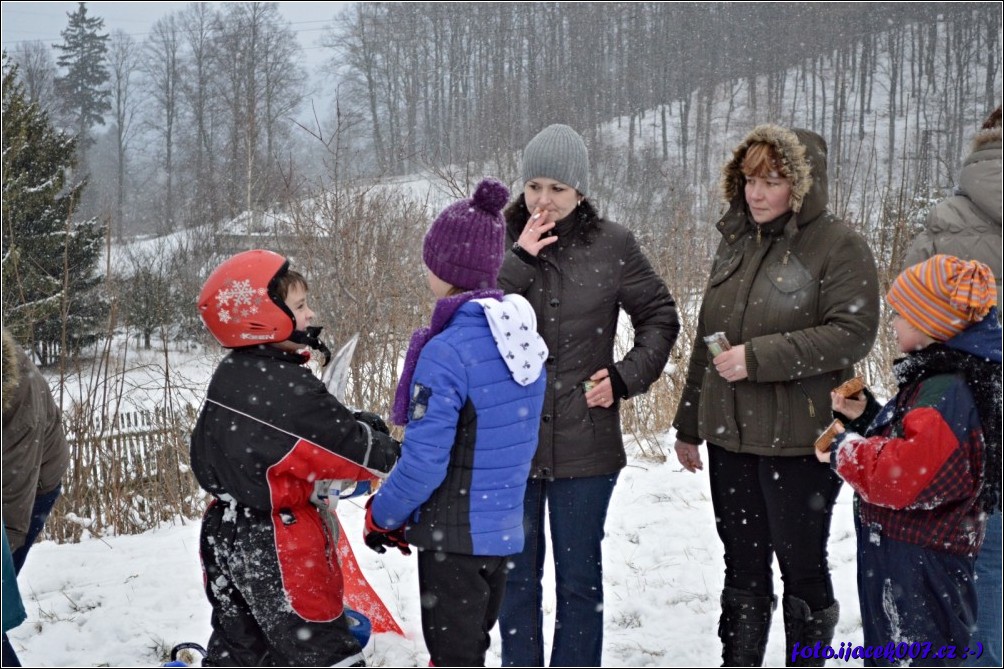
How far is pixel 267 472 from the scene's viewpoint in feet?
6.82

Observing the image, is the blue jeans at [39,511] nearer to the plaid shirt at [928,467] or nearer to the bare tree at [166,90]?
the plaid shirt at [928,467]

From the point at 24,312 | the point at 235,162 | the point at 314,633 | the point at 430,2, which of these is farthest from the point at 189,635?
the point at 430,2

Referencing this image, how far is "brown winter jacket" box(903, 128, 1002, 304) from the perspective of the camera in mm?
2908

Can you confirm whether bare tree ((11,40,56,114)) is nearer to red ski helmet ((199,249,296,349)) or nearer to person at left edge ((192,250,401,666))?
red ski helmet ((199,249,296,349))

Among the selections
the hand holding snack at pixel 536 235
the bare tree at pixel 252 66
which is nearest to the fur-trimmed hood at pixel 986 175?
the hand holding snack at pixel 536 235

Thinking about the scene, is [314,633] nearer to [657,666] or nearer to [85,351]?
[657,666]

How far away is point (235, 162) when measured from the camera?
15.2 m

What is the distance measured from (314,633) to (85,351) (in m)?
5.62

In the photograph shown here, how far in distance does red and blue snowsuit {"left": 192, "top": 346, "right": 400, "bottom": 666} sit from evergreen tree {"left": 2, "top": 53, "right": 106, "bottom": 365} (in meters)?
0.59

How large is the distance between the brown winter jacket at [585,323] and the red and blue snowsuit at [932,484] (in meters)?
0.71

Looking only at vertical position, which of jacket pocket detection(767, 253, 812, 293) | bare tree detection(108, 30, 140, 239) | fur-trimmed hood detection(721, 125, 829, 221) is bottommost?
jacket pocket detection(767, 253, 812, 293)

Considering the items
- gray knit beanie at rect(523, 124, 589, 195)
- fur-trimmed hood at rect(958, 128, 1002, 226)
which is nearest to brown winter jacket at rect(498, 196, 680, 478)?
gray knit beanie at rect(523, 124, 589, 195)

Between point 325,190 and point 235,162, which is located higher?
point 235,162

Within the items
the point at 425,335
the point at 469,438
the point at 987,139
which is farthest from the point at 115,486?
the point at 987,139
